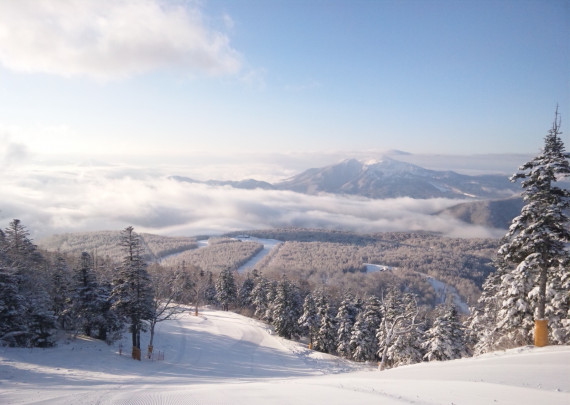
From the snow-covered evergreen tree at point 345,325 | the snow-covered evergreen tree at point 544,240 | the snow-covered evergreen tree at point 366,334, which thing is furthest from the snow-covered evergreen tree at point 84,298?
the snow-covered evergreen tree at point 544,240

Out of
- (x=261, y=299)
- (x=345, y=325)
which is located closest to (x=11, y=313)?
(x=345, y=325)

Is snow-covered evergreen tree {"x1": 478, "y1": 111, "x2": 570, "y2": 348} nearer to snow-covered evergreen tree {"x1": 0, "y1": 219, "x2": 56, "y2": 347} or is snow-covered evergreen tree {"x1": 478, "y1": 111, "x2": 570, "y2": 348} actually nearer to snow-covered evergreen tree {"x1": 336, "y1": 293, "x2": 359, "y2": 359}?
snow-covered evergreen tree {"x1": 336, "y1": 293, "x2": 359, "y2": 359}

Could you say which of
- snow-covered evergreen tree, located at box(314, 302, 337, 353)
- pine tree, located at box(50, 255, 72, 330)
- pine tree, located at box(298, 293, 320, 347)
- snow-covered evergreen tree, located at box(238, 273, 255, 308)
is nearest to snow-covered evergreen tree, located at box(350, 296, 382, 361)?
snow-covered evergreen tree, located at box(314, 302, 337, 353)

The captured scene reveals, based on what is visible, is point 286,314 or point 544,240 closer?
point 544,240

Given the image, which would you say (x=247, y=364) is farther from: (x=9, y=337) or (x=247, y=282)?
(x=247, y=282)

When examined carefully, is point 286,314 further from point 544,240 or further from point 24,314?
point 544,240

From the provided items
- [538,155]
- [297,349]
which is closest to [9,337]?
[297,349]
